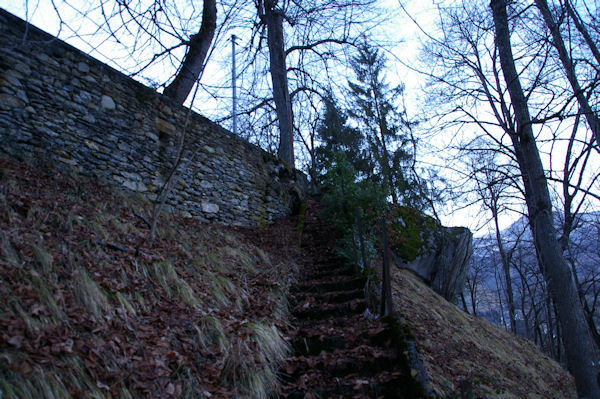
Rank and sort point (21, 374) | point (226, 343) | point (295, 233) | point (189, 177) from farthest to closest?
point (295, 233)
point (189, 177)
point (226, 343)
point (21, 374)

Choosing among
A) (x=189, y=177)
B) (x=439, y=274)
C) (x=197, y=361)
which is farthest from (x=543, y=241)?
(x=189, y=177)

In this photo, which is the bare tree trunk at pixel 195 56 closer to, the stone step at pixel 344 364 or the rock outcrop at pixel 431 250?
the rock outcrop at pixel 431 250

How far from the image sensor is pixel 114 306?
258 centimetres

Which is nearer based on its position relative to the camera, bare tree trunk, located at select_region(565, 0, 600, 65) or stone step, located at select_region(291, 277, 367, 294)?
bare tree trunk, located at select_region(565, 0, 600, 65)

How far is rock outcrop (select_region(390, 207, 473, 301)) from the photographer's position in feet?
27.1

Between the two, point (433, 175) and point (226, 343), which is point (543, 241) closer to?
point (226, 343)

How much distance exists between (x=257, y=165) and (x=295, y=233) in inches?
66.9

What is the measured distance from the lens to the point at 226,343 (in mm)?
2791

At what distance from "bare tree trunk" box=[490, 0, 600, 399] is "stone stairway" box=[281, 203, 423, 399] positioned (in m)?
2.81

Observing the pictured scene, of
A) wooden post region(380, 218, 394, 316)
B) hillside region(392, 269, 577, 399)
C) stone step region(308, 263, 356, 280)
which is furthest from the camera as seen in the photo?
stone step region(308, 263, 356, 280)

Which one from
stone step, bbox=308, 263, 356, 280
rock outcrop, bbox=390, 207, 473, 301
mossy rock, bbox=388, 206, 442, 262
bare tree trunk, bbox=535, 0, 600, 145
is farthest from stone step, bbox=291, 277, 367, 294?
rock outcrop, bbox=390, 207, 473, 301

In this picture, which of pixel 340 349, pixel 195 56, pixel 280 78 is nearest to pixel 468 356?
pixel 340 349

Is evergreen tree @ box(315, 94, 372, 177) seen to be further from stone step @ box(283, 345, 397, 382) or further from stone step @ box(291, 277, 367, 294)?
stone step @ box(283, 345, 397, 382)

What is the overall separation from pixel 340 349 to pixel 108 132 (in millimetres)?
4106
